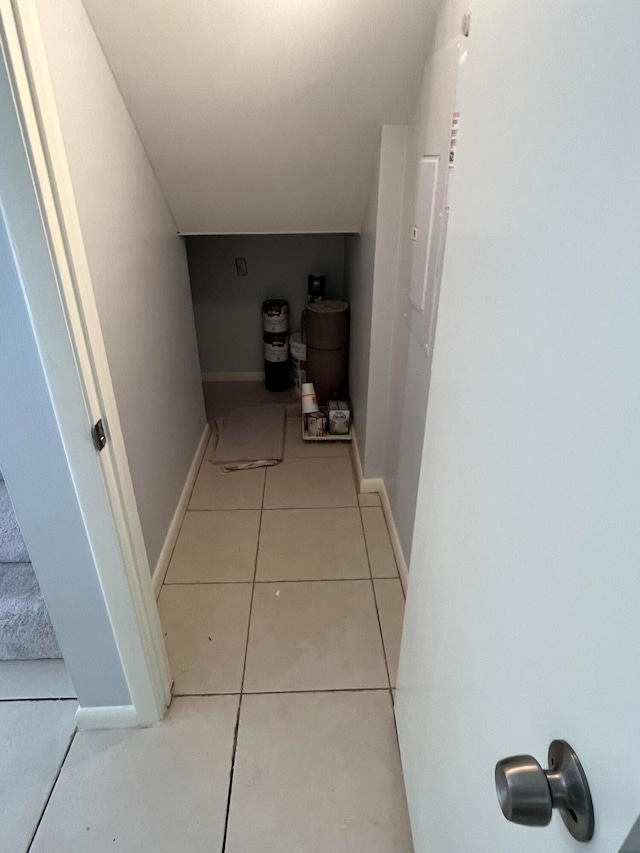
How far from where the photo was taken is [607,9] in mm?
350

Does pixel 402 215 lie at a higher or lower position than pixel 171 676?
higher

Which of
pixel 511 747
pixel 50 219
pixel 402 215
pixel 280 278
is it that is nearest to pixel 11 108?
pixel 50 219

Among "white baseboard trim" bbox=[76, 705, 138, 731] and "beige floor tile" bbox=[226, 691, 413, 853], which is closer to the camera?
"beige floor tile" bbox=[226, 691, 413, 853]

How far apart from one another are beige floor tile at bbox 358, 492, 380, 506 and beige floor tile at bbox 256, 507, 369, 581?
0.06 m

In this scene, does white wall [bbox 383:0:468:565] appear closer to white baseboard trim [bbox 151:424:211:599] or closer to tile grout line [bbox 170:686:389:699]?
tile grout line [bbox 170:686:389:699]

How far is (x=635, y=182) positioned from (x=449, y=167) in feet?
3.00

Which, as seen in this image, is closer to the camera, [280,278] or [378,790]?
[378,790]

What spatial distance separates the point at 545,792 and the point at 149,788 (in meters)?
1.14

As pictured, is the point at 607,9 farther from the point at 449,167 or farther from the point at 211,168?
the point at 211,168

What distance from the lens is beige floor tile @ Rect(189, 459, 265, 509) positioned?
6.97ft

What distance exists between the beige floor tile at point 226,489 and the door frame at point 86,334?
0.85 metres

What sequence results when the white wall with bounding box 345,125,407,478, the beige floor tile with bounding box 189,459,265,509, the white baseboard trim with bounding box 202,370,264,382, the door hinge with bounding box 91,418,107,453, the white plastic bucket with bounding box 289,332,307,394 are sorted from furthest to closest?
the white baseboard trim with bounding box 202,370,264,382 → the white plastic bucket with bounding box 289,332,307,394 → the beige floor tile with bounding box 189,459,265,509 → the white wall with bounding box 345,125,407,478 → the door hinge with bounding box 91,418,107,453

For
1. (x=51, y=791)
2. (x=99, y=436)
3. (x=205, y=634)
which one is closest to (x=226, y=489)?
(x=205, y=634)

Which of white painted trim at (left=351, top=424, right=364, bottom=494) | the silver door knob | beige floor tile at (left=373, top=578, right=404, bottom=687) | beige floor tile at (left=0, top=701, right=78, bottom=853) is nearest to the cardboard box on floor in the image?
white painted trim at (left=351, top=424, right=364, bottom=494)
